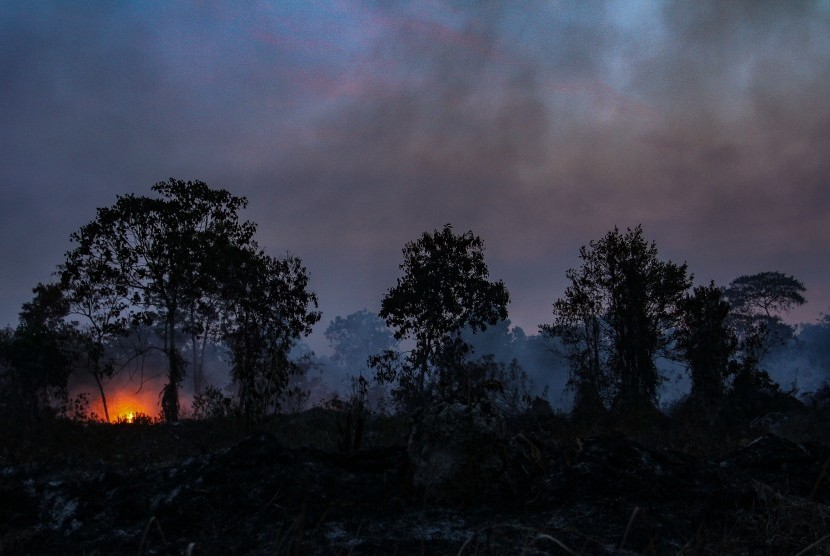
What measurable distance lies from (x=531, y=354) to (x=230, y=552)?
111 meters

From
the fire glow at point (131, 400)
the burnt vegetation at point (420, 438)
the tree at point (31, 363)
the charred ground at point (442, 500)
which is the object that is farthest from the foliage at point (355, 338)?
the charred ground at point (442, 500)

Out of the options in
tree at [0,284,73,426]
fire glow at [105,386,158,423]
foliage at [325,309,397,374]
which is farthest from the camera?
foliage at [325,309,397,374]

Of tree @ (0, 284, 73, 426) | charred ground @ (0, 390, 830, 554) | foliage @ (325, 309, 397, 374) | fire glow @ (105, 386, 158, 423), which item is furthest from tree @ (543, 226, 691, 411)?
foliage @ (325, 309, 397, 374)

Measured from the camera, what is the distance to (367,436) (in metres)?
19.8

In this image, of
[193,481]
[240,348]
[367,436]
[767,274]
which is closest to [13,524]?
[193,481]

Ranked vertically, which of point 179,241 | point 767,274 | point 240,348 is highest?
point 767,274

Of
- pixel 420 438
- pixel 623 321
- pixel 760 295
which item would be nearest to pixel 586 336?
pixel 623 321

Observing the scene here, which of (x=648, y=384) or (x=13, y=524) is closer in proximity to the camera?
(x=13, y=524)

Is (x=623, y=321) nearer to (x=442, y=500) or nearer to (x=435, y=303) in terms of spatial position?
(x=435, y=303)

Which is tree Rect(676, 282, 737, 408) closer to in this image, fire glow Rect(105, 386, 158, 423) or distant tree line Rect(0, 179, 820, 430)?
distant tree line Rect(0, 179, 820, 430)

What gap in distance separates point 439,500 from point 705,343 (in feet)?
71.8

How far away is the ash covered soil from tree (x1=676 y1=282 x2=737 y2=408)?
16.3 meters

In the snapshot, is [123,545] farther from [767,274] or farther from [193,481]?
[767,274]

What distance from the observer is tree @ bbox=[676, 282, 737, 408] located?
2434cm
